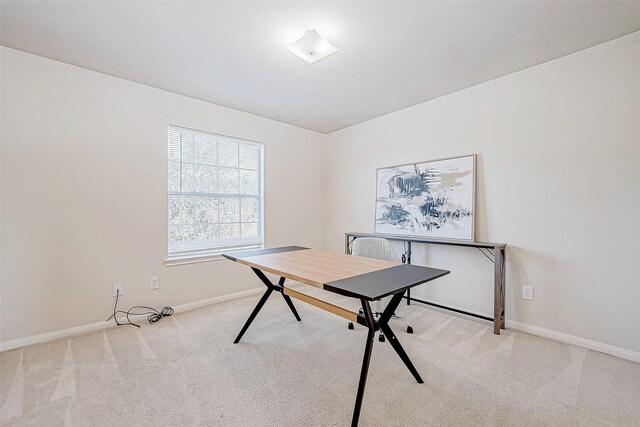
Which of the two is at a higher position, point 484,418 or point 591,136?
point 591,136

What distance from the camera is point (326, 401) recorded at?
157 centimetres

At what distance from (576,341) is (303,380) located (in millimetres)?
2290

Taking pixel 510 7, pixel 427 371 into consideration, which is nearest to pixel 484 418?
pixel 427 371

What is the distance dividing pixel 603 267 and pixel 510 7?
208 cm

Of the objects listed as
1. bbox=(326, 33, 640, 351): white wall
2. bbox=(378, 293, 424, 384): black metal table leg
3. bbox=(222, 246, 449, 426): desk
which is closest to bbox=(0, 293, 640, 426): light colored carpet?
bbox=(378, 293, 424, 384): black metal table leg

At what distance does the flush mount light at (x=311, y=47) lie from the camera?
1953 millimetres

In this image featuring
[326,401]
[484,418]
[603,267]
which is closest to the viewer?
[484,418]

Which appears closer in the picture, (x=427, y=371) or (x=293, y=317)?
(x=427, y=371)

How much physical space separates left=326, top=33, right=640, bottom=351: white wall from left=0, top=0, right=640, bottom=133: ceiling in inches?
9.3

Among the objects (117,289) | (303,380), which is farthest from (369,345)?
(117,289)

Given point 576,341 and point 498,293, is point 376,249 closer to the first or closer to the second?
point 498,293

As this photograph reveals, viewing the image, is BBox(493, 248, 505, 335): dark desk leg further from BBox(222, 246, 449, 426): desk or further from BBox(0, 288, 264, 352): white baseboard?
BBox(0, 288, 264, 352): white baseboard

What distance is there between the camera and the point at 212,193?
3.30 metres

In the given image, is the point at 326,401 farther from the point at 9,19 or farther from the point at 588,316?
the point at 9,19
